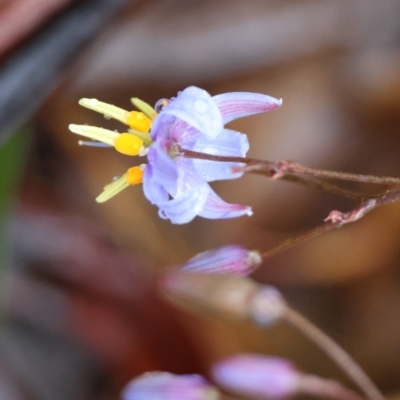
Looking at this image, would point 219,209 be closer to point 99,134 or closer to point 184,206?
point 184,206

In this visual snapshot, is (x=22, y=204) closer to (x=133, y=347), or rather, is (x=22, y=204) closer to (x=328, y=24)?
(x=133, y=347)

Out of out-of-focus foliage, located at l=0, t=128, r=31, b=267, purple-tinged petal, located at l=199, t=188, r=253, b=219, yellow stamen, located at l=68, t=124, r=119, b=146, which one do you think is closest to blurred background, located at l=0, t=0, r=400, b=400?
out-of-focus foliage, located at l=0, t=128, r=31, b=267

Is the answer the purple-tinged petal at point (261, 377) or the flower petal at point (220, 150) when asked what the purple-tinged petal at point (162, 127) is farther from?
the purple-tinged petal at point (261, 377)

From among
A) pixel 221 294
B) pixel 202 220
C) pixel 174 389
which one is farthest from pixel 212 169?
pixel 202 220

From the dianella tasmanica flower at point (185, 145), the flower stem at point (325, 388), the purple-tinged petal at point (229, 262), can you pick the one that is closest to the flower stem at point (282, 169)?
the dianella tasmanica flower at point (185, 145)

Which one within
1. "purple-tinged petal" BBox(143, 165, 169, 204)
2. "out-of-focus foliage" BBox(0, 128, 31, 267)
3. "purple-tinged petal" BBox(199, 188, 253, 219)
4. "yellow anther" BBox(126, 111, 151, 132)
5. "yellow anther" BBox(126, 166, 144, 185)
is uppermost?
"out-of-focus foliage" BBox(0, 128, 31, 267)

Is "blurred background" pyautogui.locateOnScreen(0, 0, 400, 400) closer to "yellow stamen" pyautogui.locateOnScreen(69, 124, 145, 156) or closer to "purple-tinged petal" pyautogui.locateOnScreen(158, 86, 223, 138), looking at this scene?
"yellow stamen" pyautogui.locateOnScreen(69, 124, 145, 156)
